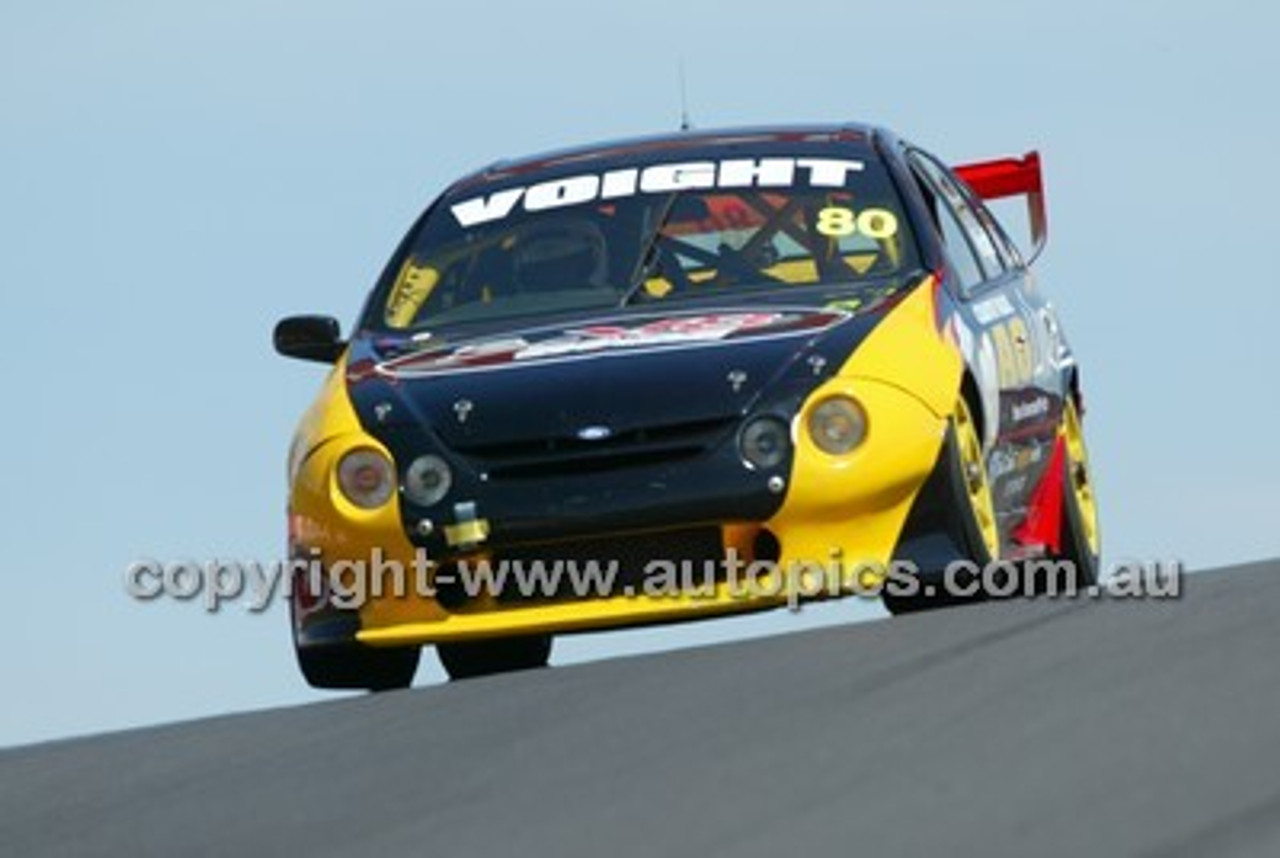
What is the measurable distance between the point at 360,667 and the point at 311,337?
1.19 meters

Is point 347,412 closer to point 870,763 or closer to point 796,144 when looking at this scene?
point 796,144

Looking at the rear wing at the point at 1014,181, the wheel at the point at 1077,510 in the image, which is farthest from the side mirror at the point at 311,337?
the rear wing at the point at 1014,181

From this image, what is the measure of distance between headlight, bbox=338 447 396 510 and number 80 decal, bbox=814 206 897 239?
66.9 inches

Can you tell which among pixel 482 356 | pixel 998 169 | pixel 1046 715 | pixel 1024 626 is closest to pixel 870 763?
pixel 1046 715

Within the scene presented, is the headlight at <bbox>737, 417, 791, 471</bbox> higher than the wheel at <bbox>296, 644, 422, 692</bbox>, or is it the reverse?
the headlight at <bbox>737, 417, 791, 471</bbox>

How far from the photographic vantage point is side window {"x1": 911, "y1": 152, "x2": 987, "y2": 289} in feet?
34.1

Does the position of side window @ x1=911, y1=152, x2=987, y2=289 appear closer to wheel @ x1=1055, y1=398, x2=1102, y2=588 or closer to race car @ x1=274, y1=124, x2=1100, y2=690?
race car @ x1=274, y1=124, x2=1100, y2=690

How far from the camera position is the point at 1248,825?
15.7ft

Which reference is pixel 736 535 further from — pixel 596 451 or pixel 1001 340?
pixel 1001 340

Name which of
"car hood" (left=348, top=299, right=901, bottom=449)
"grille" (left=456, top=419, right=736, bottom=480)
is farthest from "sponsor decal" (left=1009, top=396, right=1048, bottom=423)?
"grille" (left=456, top=419, right=736, bottom=480)

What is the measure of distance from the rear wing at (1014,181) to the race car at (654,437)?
2.49 m

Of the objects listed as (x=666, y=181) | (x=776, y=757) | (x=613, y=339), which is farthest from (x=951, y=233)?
(x=776, y=757)

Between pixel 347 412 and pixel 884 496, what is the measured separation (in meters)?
1.33

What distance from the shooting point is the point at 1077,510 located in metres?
11.0
